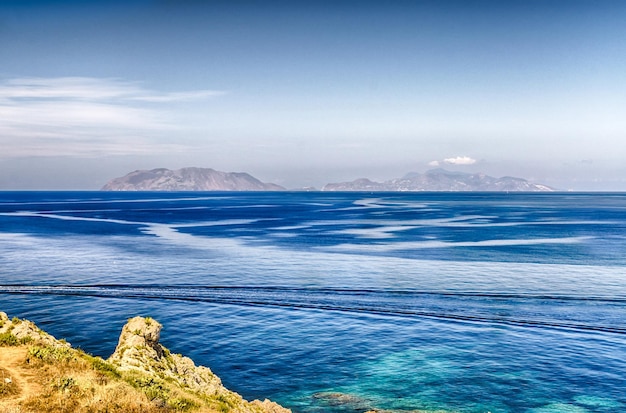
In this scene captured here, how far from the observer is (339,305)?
62.0 meters

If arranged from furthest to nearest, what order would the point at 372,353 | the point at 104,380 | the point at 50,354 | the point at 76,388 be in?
the point at 372,353
the point at 50,354
the point at 104,380
the point at 76,388

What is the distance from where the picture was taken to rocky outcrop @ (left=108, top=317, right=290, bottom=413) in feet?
91.6

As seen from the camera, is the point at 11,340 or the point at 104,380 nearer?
the point at 104,380

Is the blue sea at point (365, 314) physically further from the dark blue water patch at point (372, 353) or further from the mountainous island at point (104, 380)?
the mountainous island at point (104, 380)

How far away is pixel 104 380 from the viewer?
2403 cm

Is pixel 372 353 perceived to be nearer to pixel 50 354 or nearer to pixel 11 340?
pixel 50 354

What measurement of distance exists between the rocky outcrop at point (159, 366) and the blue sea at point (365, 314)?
5662 mm

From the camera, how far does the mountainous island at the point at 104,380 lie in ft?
70.9

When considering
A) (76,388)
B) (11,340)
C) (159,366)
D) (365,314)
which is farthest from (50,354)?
(365,314)

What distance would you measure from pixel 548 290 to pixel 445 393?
129 feet

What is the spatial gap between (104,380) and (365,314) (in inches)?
1490

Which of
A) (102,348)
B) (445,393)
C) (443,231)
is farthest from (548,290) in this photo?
(443,231)

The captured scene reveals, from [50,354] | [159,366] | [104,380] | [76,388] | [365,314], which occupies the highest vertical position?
[50,354]

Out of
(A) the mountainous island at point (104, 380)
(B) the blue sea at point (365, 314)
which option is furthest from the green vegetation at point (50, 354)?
(B) the blue sea at point (365, 314)
